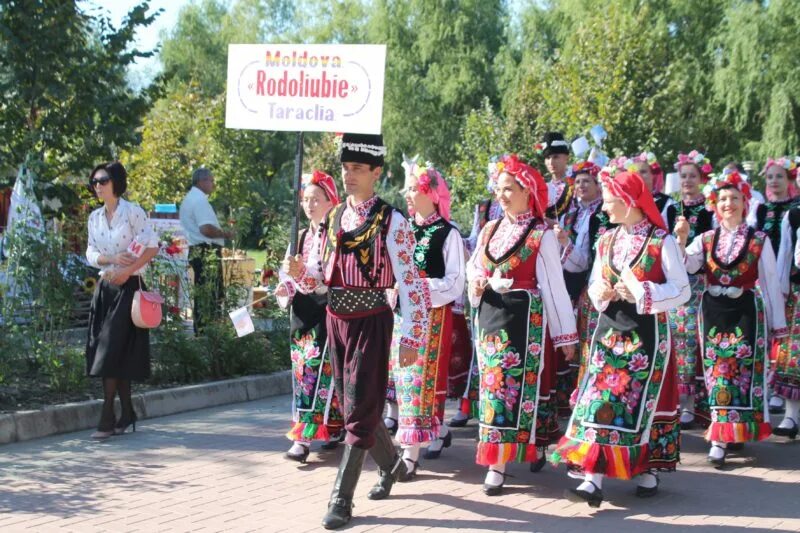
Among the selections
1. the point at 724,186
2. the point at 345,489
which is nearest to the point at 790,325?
the point at 724,186

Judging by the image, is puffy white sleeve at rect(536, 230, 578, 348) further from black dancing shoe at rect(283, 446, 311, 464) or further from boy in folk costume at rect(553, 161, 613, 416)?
black dancing shoe at rect(283, 446, 311, 464)

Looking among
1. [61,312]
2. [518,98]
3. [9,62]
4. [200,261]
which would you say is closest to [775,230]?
[200,261]

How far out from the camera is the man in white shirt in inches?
387

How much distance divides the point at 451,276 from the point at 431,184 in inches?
26.8

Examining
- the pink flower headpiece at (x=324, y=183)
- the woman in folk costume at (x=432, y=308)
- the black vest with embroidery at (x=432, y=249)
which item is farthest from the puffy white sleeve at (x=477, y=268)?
the pink flower headpiece at (x=324, y=183)

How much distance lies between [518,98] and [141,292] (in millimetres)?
18061

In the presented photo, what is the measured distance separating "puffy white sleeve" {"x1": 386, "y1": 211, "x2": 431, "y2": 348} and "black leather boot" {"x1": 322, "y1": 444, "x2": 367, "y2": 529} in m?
0.65

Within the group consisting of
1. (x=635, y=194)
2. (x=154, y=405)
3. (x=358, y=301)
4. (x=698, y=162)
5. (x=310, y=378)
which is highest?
(x=698, y=162)

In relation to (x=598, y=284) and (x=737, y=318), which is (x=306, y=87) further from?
(x=737, y=318)

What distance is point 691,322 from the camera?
831 centimetres

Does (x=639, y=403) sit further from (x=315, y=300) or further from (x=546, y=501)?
(x=315, y=300)

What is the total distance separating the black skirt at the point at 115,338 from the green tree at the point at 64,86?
9.04 feet

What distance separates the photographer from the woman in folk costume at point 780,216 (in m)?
8.68

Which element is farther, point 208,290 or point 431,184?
point 208,290
